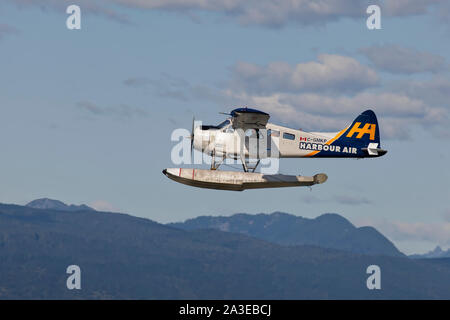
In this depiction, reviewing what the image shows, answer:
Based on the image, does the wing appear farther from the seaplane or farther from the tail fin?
the tail fin

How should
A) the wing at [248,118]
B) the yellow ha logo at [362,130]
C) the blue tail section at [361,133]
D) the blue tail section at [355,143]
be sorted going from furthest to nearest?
1. the yellow ha logo at [362,130]
2. the blue tail section at [361,133]
3. the blue tail section at [355,143]
4. the wing at [248,118]

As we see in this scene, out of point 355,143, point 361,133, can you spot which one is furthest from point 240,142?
point 361,133

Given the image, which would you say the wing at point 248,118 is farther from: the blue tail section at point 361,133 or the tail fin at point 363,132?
the tail fin at point 363,132

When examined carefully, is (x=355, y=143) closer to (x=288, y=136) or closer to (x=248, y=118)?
(x=288, y=136)

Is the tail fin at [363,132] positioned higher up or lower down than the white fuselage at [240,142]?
higher up

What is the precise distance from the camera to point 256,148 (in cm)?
4725

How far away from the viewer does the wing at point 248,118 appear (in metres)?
44.9

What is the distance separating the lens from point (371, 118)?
165ft

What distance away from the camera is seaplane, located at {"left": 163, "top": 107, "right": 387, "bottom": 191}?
152ft

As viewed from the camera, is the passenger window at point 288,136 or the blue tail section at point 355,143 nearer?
the passenger window at point 288,136

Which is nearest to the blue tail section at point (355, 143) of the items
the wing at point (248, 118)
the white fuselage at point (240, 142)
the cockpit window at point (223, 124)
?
the white fuselage at point (240, 142)

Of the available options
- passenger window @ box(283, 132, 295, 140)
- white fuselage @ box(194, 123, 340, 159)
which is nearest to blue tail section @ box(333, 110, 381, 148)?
passenger window @ box(283, 132, 295, 140)

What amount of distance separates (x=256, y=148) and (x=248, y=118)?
211 centimetres
